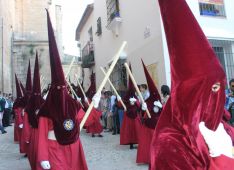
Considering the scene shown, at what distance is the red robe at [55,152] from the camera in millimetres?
4195

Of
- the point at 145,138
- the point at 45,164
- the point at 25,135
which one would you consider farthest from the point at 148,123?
the point at 45,164

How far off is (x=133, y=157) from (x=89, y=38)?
15029mm

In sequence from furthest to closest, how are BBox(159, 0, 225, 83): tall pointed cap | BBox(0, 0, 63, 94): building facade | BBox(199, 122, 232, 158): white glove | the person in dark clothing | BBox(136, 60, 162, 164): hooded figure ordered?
BBox(0, 0, 63, 94): building facade < the person in dark clothing < BBox(136, 60, 162, 164): hooded figure < BBox(199, 122, 232, 158): white glove < BBox(159, 0, 225, 83): tall pointed cap

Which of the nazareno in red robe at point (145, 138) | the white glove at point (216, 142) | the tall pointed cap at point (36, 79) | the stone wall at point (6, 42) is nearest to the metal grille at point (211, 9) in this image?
the nazareno in red robe at point (145, 138)


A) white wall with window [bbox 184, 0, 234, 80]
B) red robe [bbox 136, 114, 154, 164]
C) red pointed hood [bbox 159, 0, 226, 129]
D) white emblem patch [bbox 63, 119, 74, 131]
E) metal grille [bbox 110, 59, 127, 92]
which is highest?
white wall with window [bbox 184, 0, 234, 80]

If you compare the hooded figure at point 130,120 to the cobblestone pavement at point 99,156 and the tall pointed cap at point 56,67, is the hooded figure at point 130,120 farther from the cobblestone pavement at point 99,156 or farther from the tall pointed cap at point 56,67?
the tall pointed cap at point 56,67

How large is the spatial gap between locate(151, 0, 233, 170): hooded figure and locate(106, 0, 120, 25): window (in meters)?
12.3

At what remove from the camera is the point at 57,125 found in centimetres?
416

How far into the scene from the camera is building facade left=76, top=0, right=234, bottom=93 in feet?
33.3

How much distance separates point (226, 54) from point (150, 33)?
2.50m

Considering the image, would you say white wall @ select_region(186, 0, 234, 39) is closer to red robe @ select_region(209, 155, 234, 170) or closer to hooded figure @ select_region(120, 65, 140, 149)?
hooded figure @ select_region(120, 65, 140, 149)

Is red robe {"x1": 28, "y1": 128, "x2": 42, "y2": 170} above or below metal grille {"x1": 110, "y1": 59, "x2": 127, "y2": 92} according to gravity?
below

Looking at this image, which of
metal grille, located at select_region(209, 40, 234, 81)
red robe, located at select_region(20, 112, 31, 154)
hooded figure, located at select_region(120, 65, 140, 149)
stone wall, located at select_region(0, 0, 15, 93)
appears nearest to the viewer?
red robe, located at select_region(20, 112, 31, 154)

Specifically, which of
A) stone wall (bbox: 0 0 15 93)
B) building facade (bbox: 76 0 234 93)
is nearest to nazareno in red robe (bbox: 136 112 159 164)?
building facade (bbox: 76 0 234 93)
